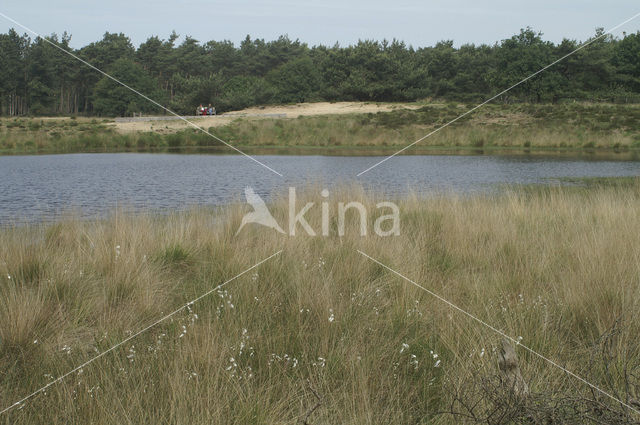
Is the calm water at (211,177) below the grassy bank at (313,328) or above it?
above

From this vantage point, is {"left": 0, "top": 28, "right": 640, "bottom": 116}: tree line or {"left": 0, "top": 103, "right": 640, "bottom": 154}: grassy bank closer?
{"left": 0, "top": 103, "right": 640, "bottom": 154}: grassy bank

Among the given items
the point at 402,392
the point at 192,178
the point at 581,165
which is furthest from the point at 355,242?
the point at 581,165

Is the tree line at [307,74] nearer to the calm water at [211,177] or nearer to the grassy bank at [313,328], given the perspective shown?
the calm water at [211,177]

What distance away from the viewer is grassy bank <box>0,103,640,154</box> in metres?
22.8

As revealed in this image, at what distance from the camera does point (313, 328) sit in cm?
309

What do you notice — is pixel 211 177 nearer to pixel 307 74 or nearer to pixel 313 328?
pixel 313 328

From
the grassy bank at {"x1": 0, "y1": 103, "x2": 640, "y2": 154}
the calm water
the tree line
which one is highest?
the tree line

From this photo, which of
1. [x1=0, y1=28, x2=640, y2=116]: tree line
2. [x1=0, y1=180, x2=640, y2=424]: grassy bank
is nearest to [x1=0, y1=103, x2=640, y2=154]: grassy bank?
[x1=0, y1=28, x2=640, y2=116]: tree line

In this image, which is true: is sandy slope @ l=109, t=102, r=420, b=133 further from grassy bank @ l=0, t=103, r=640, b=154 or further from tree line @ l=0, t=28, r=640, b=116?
tree line @ l=0, t=28, r=640, b=116

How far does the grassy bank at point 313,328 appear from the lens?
7.25 ft

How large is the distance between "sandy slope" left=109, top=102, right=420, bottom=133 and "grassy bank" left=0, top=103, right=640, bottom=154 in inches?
23.0

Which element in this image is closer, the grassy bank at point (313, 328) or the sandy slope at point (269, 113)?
the grassy bank at point (313, 328)

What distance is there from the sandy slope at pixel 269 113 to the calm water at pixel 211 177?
10.4m

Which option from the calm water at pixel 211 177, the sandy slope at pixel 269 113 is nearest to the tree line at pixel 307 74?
the sandy slope at pixel 269 113
